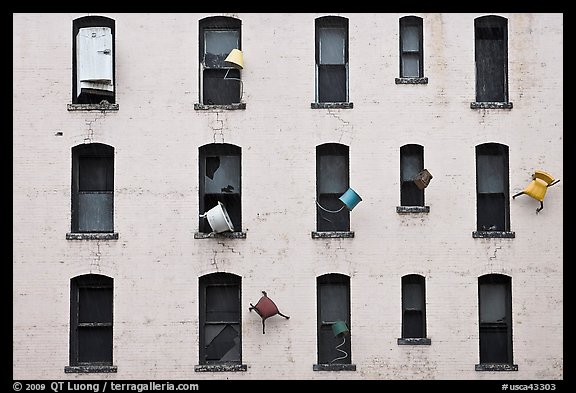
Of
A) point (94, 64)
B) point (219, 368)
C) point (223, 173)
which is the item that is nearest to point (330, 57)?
point (223, 173)

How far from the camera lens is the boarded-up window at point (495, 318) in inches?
730

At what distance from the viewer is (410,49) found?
18969 mm

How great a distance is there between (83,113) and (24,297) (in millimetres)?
3936

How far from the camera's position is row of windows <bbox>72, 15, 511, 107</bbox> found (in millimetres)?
18844

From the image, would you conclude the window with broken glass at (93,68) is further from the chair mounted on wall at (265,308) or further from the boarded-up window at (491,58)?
the boarded-up window at (491,58)

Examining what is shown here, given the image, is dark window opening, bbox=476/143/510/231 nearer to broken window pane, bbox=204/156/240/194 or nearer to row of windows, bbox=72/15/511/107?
row of windows, bbox=72/15/511/107

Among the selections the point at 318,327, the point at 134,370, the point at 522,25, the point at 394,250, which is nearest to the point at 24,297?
the point at 134,370

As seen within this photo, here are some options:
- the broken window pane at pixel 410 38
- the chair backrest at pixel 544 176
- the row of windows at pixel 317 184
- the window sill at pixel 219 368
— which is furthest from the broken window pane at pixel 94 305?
the chair backrest at pixel 544 176

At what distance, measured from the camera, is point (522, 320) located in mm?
18406

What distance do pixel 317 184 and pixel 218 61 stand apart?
3303 millimetres

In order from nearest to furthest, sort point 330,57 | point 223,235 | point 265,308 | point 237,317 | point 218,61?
point 265,308 → point 223,235 → point 237,317 → point 218,61 → point 330,57

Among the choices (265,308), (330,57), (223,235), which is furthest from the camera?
(330,57)

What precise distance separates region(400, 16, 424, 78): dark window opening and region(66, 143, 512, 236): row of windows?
1601mm

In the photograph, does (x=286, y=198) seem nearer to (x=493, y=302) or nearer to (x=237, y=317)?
(x=237, y=317)
